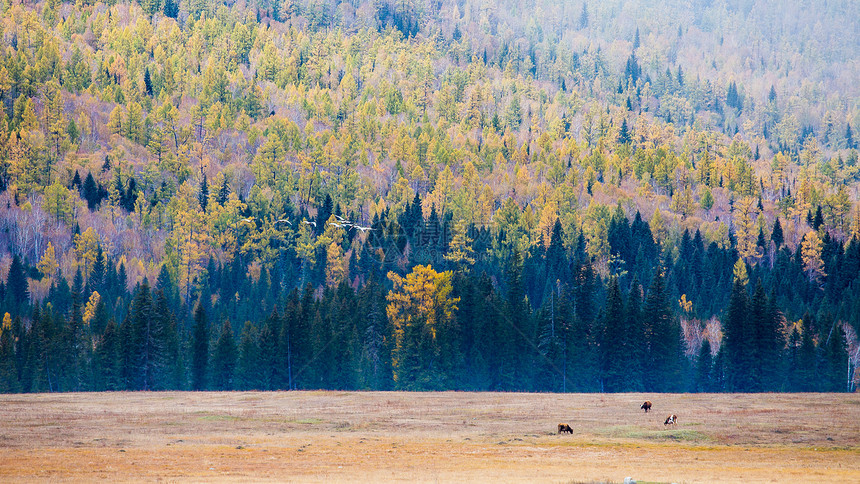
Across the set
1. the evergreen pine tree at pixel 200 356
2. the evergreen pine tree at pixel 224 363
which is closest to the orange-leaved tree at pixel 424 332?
the evergreen pine tree at pixel 224 363

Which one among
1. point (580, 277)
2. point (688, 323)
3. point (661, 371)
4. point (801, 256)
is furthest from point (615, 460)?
point (801, 256)

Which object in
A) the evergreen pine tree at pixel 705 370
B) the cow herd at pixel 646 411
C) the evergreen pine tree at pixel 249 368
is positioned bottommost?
the evergreen pine tree at pixel 705 370

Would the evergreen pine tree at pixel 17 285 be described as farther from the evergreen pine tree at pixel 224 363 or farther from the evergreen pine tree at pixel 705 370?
the evergreen pine tree at pixel 705 370

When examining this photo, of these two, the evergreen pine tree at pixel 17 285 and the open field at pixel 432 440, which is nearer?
the open field at pixel 432 440

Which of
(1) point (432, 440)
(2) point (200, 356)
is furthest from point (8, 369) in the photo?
(1) point (432, 440)

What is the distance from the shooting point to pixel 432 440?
185 ft

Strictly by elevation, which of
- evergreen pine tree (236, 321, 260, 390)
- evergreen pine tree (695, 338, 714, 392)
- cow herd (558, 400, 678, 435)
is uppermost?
cow herd (558, 400, 678, 435)

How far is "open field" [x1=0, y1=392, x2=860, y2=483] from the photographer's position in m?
44.1

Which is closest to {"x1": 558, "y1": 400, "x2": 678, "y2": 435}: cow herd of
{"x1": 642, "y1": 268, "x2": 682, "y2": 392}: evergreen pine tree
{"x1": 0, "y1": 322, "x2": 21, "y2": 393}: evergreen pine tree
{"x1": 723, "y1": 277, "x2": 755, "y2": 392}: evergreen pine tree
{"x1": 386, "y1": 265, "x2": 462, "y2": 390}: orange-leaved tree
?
{"x1": 642, "y1": 268, "x2": 682, "y2": 392}: evergreen pine tree

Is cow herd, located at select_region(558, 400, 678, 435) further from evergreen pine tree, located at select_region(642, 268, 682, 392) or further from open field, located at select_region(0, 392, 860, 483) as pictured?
evergreen pine tree, located at select_region(642, 268, 682, 392)

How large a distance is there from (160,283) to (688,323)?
89.5 metres

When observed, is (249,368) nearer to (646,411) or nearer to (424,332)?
(424,332)

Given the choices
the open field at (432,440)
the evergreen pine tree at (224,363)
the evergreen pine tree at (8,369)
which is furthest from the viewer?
the evergreen pine tree at (224,363)

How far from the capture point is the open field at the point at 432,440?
44.1m
